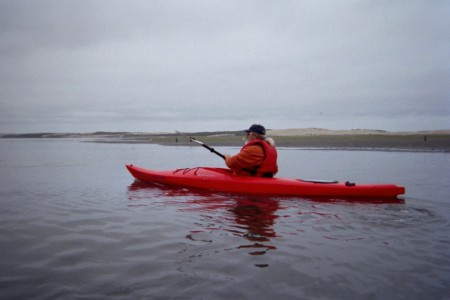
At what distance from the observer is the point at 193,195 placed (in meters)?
8.12

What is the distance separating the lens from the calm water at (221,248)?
124 inches

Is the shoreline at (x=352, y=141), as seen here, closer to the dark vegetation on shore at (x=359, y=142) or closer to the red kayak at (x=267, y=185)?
the dark vegetation on shore at (x=359, y=142)

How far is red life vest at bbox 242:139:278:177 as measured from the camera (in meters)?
7.86

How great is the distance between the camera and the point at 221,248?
13.8 ft

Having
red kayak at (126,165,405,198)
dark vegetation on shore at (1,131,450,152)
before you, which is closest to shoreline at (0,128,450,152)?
dark vegetation on shore at (1,131,450,152)

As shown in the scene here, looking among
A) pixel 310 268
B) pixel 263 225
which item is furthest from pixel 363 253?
pixel 263 225

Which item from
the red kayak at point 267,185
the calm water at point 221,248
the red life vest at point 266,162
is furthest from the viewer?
the red life vest at point 266,162

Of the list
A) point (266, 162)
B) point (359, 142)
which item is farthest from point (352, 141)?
point (266, 162)

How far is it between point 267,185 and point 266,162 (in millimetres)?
529

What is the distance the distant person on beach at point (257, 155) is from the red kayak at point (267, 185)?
0.26 metres

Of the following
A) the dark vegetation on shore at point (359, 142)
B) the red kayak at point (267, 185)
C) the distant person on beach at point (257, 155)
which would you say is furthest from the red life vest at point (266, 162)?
the dark vegetation on shore at point (359, 142)

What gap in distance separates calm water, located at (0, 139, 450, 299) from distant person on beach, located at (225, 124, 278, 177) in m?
0.87

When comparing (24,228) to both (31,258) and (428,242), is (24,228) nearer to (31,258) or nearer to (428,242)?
(31,258)

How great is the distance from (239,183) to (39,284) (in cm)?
539
